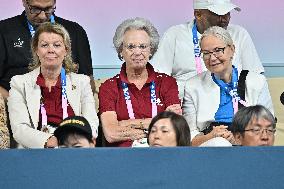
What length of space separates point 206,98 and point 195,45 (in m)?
0.61

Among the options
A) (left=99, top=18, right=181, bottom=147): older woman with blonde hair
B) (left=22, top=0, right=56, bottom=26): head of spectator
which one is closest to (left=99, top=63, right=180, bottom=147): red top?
(left=99, top=18, right=181, bottom=147): older woman with blonde hair

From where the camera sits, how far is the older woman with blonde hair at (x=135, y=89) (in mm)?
4680

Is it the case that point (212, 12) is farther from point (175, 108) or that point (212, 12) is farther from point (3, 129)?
point (3, 129)

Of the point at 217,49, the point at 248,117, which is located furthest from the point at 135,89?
the point at 248,117

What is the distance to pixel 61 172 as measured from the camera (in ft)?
10.1

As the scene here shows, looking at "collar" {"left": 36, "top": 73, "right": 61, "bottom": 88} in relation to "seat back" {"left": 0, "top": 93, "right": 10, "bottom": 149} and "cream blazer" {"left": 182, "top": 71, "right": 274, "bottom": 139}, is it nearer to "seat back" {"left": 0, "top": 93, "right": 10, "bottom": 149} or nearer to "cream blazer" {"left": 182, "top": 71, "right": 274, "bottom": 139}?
"seat back" {"left": 0, "top": 93, "right": 10, "bottom": 149}

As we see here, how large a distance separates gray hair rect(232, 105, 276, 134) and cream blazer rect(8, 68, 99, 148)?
79 centimetres

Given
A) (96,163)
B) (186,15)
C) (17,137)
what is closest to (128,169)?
(96,163)

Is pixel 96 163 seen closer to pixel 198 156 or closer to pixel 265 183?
pixel 198 156

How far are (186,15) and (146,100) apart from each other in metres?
1.59

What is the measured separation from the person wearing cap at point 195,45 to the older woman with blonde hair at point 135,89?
42 centimetres

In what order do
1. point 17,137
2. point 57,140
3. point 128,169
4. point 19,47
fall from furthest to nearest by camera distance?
point 19,47 < point 17,137 < point 57,140 < point 128,169

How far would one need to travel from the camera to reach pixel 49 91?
465 centimetres

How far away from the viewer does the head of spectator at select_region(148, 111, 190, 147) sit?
13.1 ft
